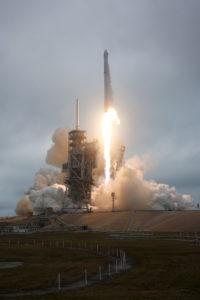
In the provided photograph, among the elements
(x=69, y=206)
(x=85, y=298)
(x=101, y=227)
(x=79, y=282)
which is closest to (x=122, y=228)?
(x=101, y=227)

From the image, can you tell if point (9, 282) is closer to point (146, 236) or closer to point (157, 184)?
point (146, 236)

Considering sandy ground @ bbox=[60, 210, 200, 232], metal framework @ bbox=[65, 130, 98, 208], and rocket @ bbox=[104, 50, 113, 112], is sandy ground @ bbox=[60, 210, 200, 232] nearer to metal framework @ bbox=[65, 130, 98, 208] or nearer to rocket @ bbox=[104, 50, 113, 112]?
metal framework @ bbox=[65, 130, 98, 208]

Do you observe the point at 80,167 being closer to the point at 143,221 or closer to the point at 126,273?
the point at 143,221

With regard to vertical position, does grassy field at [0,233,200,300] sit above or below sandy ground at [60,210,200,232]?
below

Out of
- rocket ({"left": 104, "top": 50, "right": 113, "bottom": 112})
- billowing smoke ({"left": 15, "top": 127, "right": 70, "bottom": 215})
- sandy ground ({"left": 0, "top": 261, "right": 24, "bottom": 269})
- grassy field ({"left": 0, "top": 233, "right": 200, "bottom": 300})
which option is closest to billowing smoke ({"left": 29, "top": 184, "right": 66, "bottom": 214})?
billowing smoke ({"left": 15, "top": 127, "right": 70, "bottom": 215})

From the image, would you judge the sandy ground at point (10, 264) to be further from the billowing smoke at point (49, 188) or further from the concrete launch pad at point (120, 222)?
the billowing smoke at point (49, 188)

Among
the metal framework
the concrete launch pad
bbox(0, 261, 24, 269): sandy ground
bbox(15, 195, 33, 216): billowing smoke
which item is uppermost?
the metal framework

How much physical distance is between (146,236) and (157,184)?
5870 centimetres

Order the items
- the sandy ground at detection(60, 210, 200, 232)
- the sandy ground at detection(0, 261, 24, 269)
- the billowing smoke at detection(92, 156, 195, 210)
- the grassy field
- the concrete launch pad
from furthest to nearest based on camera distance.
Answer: the billowing smoke at detection(92, 156, 195, 210) → the concrete launch pad → the sandy ground at detection(60, 210, 200, 232) → the sandy ground at detection(0, 261, 24, 269) → the grassy field

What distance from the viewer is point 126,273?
1067 inches

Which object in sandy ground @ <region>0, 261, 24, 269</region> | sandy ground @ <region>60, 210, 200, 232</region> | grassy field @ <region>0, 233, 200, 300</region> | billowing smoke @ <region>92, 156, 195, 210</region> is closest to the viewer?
grassy field @ <region>0, 233, 200, 300</region>

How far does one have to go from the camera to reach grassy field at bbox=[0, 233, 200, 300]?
2053 cm

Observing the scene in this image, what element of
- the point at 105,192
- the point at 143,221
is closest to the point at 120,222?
the point at 143,221

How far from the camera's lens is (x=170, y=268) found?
28250 mm
